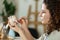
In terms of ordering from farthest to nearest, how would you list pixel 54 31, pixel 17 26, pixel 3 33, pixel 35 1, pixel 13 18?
1. pixel 35 1
2. pixel 3 33
3. pixel 13 18
4. pixel 17 26
5. pixel 54 31

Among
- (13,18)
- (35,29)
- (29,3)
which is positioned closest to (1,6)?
(29,3)

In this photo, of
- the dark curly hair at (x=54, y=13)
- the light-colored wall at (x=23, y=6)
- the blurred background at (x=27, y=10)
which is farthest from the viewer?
the light-colored wall at (x=23, y=6)

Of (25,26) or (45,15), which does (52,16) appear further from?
(25,26)

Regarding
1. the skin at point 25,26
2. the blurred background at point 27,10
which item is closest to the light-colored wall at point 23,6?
the blurred background at point 27,10

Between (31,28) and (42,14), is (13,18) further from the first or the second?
(31,28)

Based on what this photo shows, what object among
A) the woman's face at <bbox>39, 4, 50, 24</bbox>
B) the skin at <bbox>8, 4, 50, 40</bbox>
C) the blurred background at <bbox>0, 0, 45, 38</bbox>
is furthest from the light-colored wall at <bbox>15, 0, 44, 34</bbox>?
the woman's face at <bbox>39, 4, 50, 24</bbox>

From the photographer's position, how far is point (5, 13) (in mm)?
3914

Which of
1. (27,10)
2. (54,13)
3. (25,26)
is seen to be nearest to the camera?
(54,13)

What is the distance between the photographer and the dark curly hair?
1.22 m

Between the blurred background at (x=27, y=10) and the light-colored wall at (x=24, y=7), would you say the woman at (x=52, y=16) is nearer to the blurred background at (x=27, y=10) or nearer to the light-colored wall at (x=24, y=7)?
the blurred background at (x=27, y=10)

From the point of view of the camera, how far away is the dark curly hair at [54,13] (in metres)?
1.22

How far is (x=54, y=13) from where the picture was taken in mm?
1234

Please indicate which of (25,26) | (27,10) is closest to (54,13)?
(25,26)

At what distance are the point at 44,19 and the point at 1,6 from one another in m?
A: 2.78
